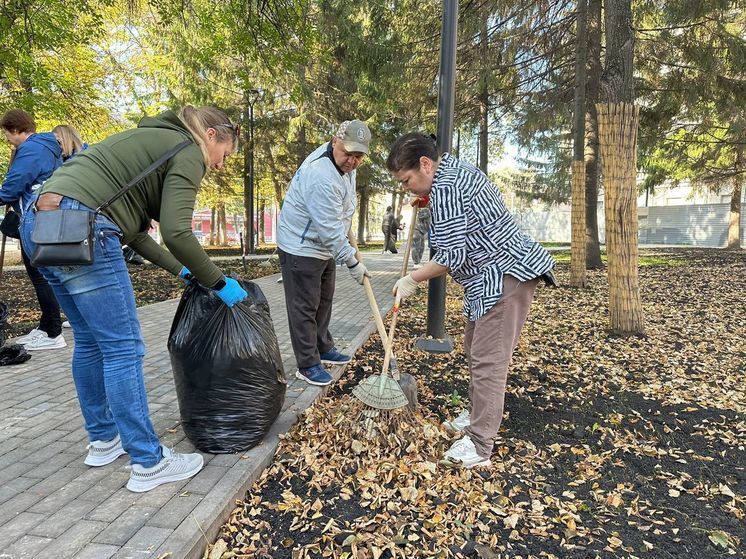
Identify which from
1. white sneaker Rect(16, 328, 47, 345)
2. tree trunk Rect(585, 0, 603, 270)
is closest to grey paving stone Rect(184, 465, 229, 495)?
white sneaker Rect(16, 328, 47, 345)

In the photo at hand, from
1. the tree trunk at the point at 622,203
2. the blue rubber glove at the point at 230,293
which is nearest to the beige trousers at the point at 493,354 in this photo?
the blue rubber glove at the point at 230,293

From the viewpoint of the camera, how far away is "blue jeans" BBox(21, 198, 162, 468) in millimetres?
2197

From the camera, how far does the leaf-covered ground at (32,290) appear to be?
5.98m

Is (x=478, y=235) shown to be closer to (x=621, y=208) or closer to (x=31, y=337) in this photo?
(x=621, y=208)

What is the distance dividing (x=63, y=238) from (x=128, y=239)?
0.40 m

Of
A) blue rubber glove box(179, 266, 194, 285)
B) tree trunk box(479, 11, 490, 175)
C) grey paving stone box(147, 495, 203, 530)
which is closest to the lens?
grey paving stone box(147, 495, 203, 530)

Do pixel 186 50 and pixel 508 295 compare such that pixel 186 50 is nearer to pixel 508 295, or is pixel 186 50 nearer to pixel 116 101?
pixel 116 101

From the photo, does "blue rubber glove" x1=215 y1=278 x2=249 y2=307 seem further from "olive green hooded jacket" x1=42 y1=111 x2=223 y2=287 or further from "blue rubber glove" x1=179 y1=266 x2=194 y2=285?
"blue rubber glove" x1=179 y1=266 x2=194 y2=285

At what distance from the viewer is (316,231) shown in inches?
142

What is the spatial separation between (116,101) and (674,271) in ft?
52.4

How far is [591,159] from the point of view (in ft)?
37.3

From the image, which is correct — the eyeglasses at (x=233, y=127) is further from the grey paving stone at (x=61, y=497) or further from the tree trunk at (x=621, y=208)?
the tree trunk at (x=621, y=208)

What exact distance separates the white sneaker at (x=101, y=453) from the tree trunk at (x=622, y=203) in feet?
15.9

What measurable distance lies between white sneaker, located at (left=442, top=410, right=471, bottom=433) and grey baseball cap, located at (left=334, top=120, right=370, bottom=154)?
1.81 m
